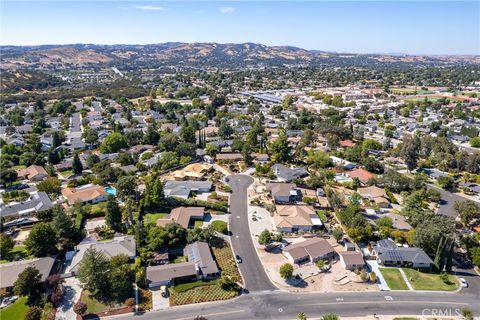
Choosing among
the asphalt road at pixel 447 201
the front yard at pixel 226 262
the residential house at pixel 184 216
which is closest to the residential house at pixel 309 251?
the front yard at pixel 226 262

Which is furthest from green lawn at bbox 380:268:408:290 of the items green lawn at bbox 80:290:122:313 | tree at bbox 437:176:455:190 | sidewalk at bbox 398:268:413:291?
tree at bbox 437:176:455:190

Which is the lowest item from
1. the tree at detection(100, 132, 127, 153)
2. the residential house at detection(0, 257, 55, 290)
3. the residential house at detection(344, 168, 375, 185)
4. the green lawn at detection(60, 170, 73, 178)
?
the residential house at detection(0, 257, 55, 290)

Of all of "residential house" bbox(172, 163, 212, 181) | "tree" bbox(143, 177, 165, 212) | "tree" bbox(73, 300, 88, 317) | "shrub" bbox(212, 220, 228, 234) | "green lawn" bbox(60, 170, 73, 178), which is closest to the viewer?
"tree" bbox(73, 300, 88, 317)

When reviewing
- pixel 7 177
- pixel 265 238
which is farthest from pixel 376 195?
pixel 7 177

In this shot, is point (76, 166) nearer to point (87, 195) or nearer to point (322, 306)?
point (87, 195)

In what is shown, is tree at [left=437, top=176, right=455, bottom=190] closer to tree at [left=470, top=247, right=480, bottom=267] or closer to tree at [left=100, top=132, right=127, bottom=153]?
tree at [left=470, top=247, right=480, bottom=267]

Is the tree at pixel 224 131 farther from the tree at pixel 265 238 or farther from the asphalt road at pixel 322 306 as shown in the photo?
the asphalt road at pixel 322 306

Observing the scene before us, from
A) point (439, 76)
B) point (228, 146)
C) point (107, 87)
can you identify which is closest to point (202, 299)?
point (228, 146)
